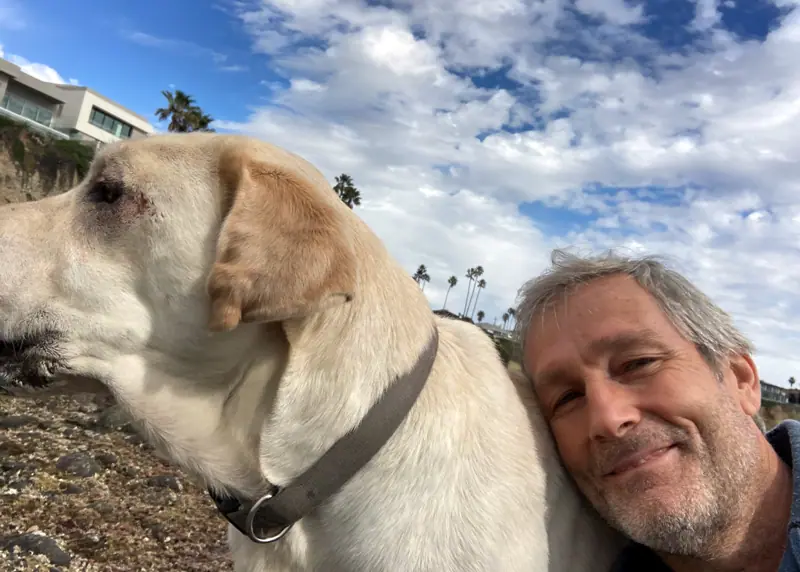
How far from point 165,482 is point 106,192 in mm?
3694

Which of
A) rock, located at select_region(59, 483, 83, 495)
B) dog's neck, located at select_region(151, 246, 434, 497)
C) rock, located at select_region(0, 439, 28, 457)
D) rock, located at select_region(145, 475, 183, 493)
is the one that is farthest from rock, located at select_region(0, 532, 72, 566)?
dog's neck, located at select_region(151, 246, 434, 497)

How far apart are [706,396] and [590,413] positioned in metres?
0.45

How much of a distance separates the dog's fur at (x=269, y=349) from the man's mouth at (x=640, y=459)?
249 millimetres

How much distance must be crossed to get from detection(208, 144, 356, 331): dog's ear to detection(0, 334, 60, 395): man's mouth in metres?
0.67

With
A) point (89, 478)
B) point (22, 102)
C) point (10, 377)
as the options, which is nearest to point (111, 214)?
point (10, 377)

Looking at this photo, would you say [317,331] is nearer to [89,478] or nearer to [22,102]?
[89,478]

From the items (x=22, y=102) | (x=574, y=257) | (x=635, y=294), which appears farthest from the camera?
(x=22, y=102)

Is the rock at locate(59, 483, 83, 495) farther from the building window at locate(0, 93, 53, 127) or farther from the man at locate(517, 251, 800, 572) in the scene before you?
the building window at locate(0, 93, 53, 127)

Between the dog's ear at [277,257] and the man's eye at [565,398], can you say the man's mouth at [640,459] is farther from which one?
the dog's ear at [277,257]

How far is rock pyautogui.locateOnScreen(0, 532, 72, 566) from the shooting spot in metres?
3.63

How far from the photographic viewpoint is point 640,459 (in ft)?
7.58

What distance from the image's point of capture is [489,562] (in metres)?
1.98

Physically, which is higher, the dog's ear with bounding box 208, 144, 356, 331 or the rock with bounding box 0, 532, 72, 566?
the dog's ear with bounding box 208, 144, 356, 331

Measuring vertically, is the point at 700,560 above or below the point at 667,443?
below
